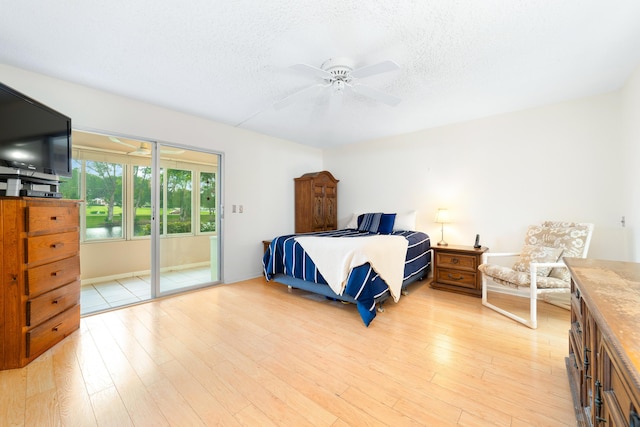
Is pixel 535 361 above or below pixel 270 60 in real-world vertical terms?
below

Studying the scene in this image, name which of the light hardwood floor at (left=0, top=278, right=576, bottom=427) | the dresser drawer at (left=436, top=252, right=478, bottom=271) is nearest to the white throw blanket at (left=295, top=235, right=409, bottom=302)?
the light hardwood floor at (left=0, top=278, right=576, bottom=427)

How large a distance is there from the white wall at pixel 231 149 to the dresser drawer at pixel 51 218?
1018 millimetres

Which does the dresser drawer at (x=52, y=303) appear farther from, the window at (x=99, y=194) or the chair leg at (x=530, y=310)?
the chair leg at (x=530, y=310)

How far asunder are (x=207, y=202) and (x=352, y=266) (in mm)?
2498

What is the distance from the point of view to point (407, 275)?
3.22 meters

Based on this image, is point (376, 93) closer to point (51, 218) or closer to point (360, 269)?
point (360, 269)

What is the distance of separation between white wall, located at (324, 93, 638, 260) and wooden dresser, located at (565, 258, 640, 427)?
2125 millimetres

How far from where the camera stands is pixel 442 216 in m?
3.77

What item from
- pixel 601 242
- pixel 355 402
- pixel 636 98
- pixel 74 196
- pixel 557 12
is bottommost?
pixel 355 402

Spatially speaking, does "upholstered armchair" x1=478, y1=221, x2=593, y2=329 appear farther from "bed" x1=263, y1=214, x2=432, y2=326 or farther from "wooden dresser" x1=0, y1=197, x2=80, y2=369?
"wooden dresser" x1=0, y1=197, x2=80, y2=369

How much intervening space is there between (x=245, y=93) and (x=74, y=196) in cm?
232

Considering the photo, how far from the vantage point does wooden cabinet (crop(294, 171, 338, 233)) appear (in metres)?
4.77

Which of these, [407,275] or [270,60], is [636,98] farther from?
[270,60]

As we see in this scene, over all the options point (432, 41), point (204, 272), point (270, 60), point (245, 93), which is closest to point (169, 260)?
point (204, 272)
